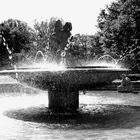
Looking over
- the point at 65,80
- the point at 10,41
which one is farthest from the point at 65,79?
the point at 10,41

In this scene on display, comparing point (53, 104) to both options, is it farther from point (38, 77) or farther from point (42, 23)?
point (42, 23)

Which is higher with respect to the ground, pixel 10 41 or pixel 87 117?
pixel 10 41

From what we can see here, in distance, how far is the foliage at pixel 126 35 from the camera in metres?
33.4

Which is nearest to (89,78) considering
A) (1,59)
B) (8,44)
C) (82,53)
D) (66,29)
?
(66,29)

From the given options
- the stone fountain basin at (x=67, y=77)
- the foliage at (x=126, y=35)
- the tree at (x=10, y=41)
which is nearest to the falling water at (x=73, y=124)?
the stone fountain basin at (x=67, y=77)

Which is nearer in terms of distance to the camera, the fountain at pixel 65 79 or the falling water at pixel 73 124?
the falling water at pixel 73 124

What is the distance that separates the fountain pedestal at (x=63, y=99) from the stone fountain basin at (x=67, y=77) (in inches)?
8.5

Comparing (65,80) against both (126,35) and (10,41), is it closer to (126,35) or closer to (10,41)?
(126,35)

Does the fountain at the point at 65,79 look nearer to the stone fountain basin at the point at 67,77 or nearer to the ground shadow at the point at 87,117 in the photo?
the stone fountain basin at the point at 67,77

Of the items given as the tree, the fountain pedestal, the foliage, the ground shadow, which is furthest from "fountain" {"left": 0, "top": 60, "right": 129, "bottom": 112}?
the tree

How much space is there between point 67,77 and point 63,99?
1.17 m

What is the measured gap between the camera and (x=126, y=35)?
3444 cm

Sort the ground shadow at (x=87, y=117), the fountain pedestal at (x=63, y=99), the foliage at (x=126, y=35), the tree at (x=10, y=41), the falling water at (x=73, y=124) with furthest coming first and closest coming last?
the tree at (x=10, y=41) → the foliage at (x=126, y=35) → the fountain pedestal at (x=63, y=99) → the ground shadow at (x=87, y=117) → the falling water at (x=73, y=124)

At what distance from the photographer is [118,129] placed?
7.06m
